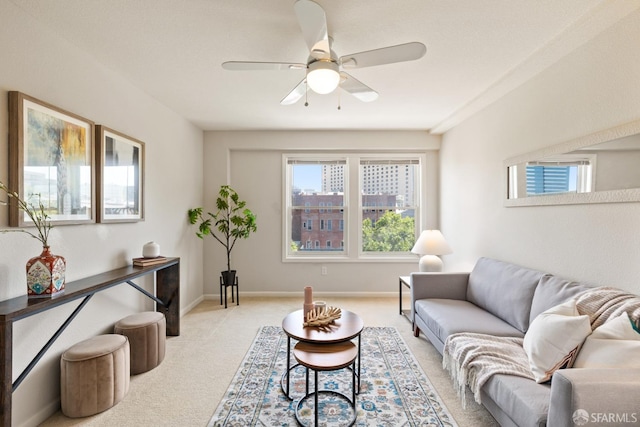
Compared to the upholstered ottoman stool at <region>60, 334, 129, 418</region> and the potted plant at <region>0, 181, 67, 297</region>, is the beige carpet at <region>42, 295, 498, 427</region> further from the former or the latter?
the potted plant at <region>0, 181, 67, 297</region>

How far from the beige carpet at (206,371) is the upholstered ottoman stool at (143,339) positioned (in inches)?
3.1

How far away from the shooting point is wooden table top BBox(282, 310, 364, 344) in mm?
1999

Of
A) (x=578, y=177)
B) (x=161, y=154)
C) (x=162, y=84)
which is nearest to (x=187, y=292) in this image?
(x=161, y=154)

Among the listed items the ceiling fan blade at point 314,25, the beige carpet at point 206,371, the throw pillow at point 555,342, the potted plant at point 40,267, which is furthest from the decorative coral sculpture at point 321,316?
the ceiling fan blade at point 314,25

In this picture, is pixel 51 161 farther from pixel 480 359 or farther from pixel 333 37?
pixel 480 359

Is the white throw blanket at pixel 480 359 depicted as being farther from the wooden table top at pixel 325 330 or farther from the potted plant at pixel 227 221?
the potted plant at pixel 227 221

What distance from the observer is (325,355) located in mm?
1927

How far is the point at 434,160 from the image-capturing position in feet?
15.7

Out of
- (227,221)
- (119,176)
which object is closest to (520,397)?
(119,176)

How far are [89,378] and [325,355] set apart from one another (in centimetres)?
154

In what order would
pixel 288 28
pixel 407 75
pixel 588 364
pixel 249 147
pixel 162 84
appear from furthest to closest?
pixel 249 147, pixel 162 84, pixel 407 75, pixel 288 28, pixel 588 364

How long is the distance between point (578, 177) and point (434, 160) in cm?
270

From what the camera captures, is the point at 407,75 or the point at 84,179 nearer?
the point at 84,179

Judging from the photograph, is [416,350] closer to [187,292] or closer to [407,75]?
[407,75]
